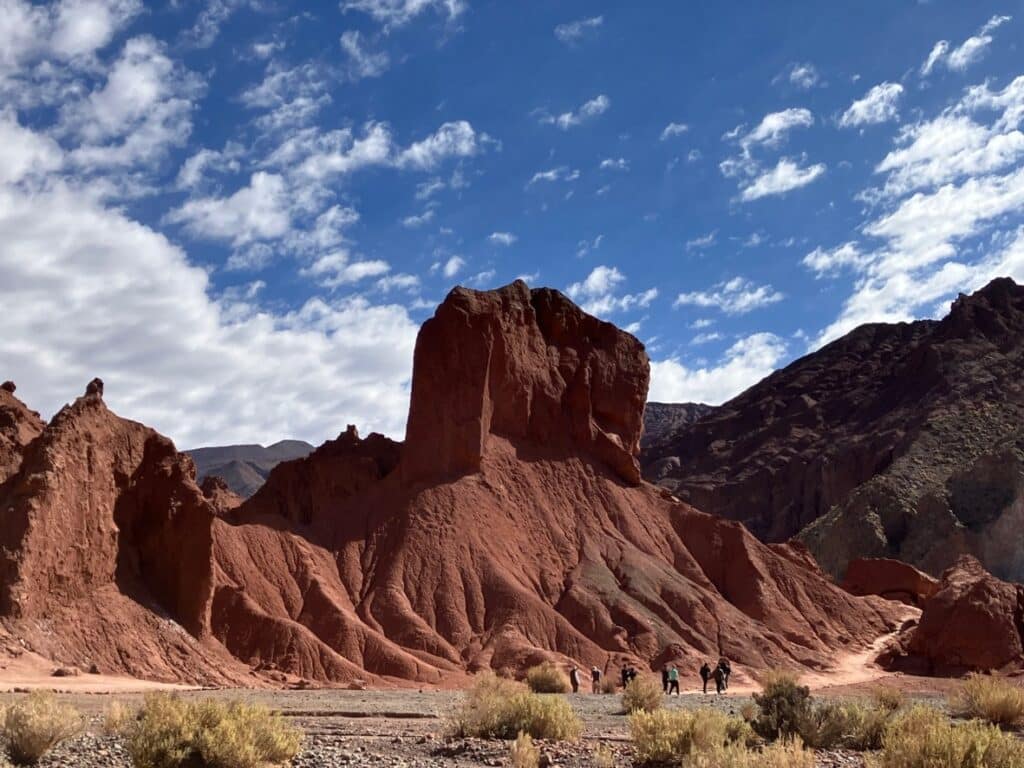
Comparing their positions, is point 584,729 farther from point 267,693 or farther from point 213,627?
point 213,627

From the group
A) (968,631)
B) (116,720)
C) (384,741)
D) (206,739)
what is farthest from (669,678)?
(206,739)

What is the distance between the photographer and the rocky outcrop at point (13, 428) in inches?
1499

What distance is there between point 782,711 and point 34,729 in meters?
12.5

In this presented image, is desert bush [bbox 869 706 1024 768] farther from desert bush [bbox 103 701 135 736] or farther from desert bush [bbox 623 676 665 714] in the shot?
desert bush [bbox 623 676 665 714]

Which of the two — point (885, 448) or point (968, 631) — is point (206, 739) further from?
point (885, 448)

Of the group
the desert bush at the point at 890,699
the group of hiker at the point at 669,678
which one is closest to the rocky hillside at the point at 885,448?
the group of hiker at the point at 669,678

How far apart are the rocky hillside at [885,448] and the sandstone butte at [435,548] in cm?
2334

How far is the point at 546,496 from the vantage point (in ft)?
190

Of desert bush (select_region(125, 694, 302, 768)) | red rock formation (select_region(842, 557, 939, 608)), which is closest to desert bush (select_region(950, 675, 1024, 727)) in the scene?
desert bush (select_region(125, 694, 302, 768))

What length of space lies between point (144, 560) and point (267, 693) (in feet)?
35.7

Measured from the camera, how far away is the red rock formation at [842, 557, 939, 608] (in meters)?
69.6

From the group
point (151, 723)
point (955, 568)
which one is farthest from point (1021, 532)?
point (151, 723)

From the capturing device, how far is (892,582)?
7025 centimetres

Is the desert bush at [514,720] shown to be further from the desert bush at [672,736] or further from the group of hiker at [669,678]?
the group of hiker at [669,678]
